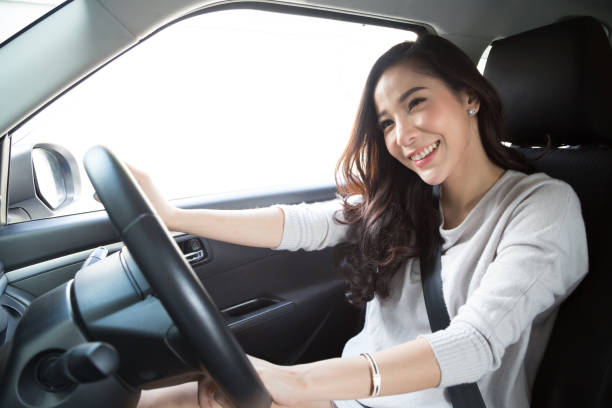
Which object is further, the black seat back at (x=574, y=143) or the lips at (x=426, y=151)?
the lips at (x=426, y=151)

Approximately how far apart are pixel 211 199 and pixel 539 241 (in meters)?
1.09

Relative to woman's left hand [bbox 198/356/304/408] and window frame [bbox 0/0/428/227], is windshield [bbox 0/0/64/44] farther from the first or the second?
woman's left hand [bbox 198/356/304/408]

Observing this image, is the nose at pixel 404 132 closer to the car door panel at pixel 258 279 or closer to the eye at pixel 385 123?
the eye at pixel 385 123

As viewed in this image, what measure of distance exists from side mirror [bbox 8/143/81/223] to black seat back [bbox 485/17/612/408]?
4.71 feet

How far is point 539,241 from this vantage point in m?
0.85

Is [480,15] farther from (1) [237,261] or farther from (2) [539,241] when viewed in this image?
(1) [237,261]

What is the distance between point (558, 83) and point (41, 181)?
155cm

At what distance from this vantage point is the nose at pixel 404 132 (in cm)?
112

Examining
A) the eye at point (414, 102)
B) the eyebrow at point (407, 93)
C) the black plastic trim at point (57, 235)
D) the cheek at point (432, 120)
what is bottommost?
the black plastic trim at point (57, 235)

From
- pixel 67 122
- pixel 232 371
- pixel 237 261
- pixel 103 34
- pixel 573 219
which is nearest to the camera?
→ pixel 232 371

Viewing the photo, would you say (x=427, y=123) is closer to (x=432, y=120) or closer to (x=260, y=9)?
(x=432, y=120)

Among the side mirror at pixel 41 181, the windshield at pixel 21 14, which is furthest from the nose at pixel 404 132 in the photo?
the side mirror at pixel 41 181

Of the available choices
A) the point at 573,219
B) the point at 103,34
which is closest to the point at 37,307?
the point at 103,34

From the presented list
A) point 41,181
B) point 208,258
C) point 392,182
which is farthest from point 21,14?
point 392,182
